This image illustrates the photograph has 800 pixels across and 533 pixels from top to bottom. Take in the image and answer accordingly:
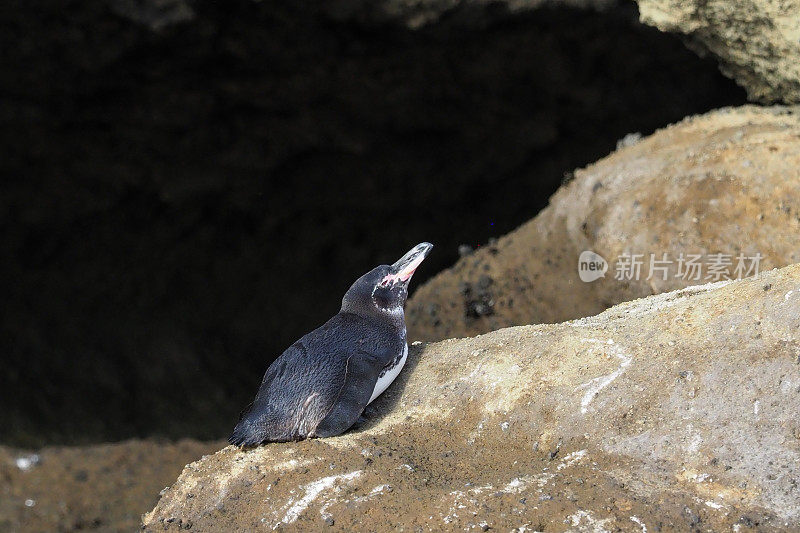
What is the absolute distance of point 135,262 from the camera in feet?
21.7

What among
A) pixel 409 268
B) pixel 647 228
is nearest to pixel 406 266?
pixel 409 268

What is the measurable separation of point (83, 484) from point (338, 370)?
3.60m

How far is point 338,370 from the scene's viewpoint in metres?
3.17

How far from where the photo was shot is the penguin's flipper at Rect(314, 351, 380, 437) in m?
3.03

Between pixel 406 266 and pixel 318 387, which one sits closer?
pixel 318 387

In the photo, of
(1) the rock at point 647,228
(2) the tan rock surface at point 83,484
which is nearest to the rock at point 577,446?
(1) the rock at point 647,228

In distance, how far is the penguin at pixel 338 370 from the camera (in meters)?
3.05

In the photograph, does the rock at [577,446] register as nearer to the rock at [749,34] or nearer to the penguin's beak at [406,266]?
the penguin's beak at [406,266]

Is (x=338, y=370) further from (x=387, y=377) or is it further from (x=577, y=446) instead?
(x=577, y=446)

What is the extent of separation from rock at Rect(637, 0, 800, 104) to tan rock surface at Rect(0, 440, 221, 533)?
4987 mm

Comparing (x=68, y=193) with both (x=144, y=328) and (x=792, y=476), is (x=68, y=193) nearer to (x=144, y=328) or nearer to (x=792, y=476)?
(x=144, y=328)

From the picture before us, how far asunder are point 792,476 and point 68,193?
5.35 m

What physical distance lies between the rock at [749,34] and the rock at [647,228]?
0.83ft

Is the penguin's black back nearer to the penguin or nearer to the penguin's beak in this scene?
the penguin
